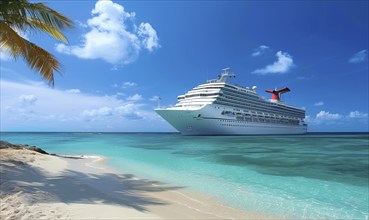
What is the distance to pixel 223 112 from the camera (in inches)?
1924

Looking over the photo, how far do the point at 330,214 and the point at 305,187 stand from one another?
304 cm

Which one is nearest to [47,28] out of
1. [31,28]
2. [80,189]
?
[31,28]

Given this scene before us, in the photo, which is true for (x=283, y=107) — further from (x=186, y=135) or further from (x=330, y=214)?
(x=330, y=214)

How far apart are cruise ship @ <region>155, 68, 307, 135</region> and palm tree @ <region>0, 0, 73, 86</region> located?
34570 millimetres

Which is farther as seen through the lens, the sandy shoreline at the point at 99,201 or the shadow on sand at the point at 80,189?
the shadow on sand at the point at 80,189

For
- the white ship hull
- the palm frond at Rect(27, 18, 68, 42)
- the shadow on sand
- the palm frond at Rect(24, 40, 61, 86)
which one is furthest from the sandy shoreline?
the white ship hull

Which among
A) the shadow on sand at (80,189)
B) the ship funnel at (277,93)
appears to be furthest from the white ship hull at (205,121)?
the shadow on sand at (80,189)

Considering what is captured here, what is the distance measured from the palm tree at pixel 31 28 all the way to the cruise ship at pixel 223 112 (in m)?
34.6

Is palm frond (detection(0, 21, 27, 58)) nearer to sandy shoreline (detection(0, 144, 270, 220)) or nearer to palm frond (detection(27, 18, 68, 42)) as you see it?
palm frond (detection(27, 18, 68, 42))

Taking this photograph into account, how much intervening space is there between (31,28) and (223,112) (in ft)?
138

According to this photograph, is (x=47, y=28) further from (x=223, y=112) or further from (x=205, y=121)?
(x=223, y=112)

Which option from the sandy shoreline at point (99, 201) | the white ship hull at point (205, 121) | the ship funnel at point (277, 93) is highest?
the ship funnel at point (277, 93)

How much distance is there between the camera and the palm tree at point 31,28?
7.90m

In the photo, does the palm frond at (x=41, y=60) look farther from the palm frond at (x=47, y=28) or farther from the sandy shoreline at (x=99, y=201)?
the sandy shoreline at (x=99, y=201)
